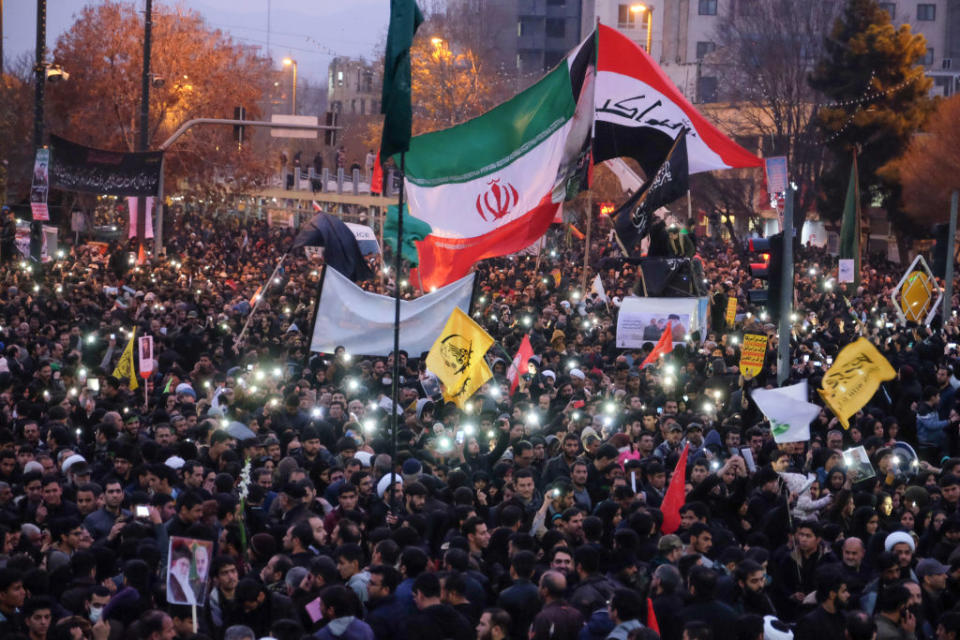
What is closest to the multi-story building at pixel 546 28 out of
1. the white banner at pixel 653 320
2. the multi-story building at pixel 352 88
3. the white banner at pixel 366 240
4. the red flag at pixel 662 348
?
the multi-story building at pixel 352 88

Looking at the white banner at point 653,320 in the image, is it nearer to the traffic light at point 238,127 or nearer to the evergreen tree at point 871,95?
the traffic light at point 238,127

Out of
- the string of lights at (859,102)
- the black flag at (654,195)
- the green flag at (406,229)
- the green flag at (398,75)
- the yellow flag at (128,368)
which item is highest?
the string of lights at (859,102)

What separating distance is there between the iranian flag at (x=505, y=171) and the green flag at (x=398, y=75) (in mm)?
6181

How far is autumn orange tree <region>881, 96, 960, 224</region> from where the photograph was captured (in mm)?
40625

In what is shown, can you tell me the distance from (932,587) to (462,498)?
10.9 feet

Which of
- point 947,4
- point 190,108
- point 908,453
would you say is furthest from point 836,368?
point 947,4

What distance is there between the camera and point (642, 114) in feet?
57.9

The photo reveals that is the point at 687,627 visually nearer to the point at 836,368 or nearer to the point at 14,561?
the point at 14,561

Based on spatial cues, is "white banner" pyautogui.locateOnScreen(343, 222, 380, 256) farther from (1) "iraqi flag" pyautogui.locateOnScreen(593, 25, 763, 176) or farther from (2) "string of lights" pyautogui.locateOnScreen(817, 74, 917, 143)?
(2) "string of lights" pyautogui.locateOnScreen(817, 74, 917, 143)

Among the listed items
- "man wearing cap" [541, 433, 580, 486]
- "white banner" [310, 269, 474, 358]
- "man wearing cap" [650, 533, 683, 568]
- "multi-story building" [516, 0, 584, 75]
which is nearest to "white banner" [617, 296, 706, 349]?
"white banner" [310, 269, 474, 358]

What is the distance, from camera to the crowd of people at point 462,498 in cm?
772

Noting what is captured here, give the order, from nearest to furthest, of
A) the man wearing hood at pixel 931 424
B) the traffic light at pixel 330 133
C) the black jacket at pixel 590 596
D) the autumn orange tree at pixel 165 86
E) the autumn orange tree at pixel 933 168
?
the black jacket at pixel 590 596 → the man wearing hood at pixel 931 424 → the traffic light at pixel 330 133 → the autumn orange tree at pixel 933 168 → the autumn orange tree at pixel 165 86

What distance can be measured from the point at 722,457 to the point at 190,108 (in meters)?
38.2

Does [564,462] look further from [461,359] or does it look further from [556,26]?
[556,26]
